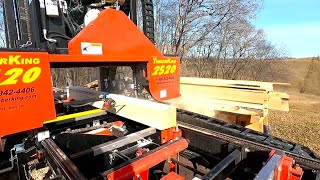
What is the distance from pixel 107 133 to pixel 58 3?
5.05 ft

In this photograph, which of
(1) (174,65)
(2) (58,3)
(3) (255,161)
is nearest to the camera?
(3) (255,161)

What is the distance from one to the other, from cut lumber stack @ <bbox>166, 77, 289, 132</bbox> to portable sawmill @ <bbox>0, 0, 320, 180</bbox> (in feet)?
3.34

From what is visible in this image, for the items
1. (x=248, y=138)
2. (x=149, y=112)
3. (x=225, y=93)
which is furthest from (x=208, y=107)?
(x=149, y=112)

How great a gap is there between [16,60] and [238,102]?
345cm

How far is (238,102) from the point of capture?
4.05m

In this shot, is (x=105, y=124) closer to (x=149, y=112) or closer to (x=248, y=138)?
(x=149, y=112)

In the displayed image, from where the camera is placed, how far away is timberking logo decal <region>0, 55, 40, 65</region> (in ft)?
5.56

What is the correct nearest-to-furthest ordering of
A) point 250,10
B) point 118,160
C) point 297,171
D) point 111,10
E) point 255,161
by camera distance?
point 297,171 → point 118,160 → point 255,161 → point 111,10 → point 250,10

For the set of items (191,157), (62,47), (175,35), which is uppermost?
(175,35)

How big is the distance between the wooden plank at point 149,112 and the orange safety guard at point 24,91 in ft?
2.50

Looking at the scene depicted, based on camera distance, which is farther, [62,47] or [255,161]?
[62,47]

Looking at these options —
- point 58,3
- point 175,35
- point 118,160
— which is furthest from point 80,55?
point 175,35

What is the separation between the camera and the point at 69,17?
2.78 metres

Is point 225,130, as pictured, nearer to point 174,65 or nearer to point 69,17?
point 174,65
